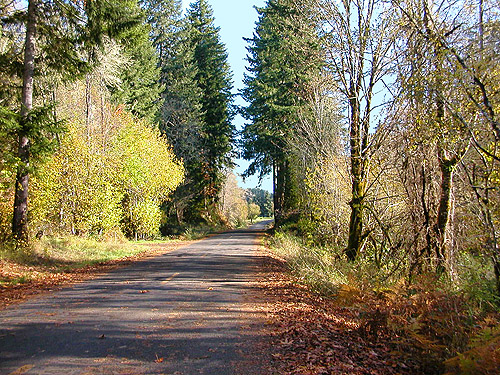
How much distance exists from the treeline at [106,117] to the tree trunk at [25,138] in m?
0.03

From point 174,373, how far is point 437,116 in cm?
603

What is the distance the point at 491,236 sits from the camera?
589cm

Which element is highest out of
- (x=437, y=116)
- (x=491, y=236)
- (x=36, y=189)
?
(x=437, y=116)

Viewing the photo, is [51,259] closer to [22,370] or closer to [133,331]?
[133,331]

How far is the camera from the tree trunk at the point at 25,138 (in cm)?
1269

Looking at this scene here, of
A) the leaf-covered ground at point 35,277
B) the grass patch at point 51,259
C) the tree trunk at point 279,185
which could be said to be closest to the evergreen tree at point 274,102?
the tree trunk at point 279,185

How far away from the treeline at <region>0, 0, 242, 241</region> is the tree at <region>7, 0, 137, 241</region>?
37 millimetres

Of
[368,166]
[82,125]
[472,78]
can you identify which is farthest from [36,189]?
[472,78]

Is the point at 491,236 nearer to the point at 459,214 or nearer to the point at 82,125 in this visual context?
the point at 459,214

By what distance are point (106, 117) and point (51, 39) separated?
1061 cm

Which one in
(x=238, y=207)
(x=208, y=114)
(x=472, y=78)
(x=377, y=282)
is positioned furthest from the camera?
(x=238, y=207)

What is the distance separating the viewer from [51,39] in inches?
536

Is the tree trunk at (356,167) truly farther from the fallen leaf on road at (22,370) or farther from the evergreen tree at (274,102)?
the evergreen tree at (274,102)

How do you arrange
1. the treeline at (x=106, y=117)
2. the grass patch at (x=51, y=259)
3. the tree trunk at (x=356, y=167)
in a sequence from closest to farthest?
the tree trunk at (x=356, y=167), the grass patch at (x=51, y=259), the treeline at (x=106, y=117)
